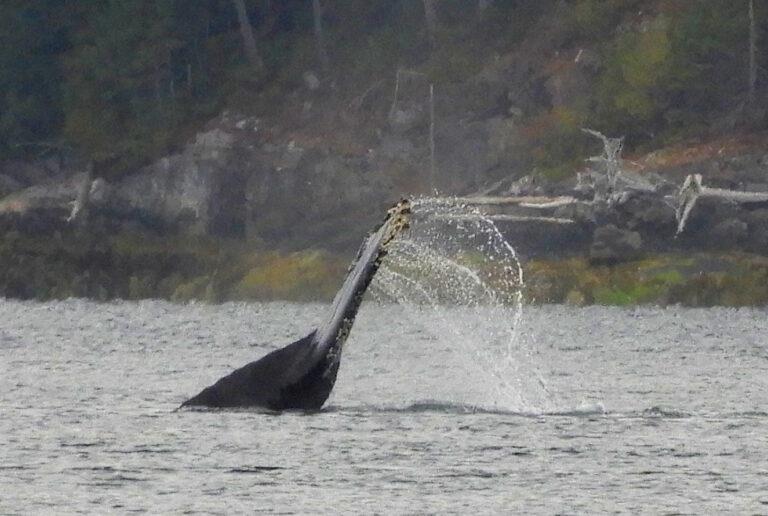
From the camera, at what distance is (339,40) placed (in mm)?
91188

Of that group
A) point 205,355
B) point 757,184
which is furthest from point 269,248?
point 205,355

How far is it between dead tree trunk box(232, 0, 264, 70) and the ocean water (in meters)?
40.4

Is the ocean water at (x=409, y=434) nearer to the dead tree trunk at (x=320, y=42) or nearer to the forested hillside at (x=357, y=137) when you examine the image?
the forested hillside at (x=357, y=137)

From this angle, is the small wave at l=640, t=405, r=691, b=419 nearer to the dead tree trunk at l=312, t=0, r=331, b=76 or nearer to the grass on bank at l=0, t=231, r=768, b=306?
the grass on bank at l=0, t=231, r=768, b=306

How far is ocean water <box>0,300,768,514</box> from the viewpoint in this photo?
936 inches

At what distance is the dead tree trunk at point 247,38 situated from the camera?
89.0m

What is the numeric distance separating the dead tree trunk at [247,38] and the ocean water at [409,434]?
40364 mm

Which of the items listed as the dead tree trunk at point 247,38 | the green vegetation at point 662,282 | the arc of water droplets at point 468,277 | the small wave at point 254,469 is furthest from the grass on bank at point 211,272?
the small wave at point 254,469

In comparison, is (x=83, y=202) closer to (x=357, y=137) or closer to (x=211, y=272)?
(x=211, y=272)

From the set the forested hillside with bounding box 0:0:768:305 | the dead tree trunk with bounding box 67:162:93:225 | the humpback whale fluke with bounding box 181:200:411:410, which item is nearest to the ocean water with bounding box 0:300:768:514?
the humpback whale fluke with bounding box 181:200:411:410

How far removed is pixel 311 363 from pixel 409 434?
7.86 ft

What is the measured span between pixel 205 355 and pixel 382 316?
74.4 ft

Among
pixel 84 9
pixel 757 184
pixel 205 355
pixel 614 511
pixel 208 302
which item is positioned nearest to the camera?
pixel 614 511

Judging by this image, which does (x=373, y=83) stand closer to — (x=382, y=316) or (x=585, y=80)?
(x=585, y=80)
